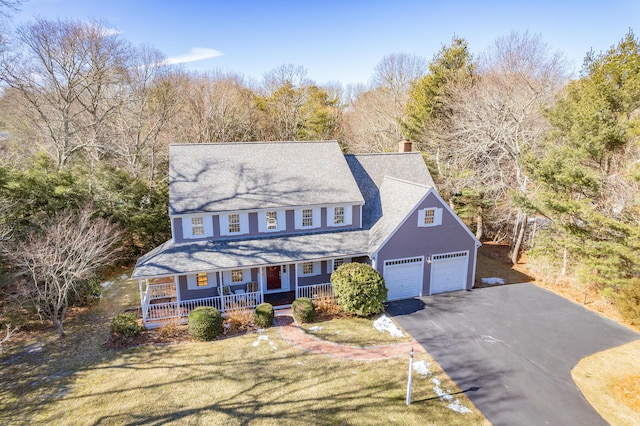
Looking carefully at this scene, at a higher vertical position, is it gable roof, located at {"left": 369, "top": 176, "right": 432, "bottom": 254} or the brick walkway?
gable roof, located at {"left": 369, "top": 176, "right": 432, "bottom": 254}

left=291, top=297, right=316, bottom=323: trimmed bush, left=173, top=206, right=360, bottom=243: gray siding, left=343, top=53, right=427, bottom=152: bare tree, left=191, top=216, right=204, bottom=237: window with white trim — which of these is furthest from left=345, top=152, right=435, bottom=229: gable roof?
left=343, top=53, right=427, bottom=152: bare tree

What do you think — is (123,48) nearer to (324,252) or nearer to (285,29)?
(285,29)

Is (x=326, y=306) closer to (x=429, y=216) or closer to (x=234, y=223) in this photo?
(x=234, y=223)

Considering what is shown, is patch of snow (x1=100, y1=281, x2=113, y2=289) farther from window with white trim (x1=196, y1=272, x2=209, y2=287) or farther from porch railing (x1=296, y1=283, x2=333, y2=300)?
porch railing (x1=296, y1=283, x2=333, y2=300)

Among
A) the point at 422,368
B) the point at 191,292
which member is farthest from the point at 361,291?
the point at 191,292

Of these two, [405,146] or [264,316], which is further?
[405,146]

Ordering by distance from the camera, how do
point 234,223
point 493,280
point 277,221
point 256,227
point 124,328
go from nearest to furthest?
point 124,328 → point 234,223 → point 256,227 → point 277,221 → point 493,280

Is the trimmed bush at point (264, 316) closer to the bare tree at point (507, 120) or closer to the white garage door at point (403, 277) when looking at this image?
the white garage door at point (403, 277)
